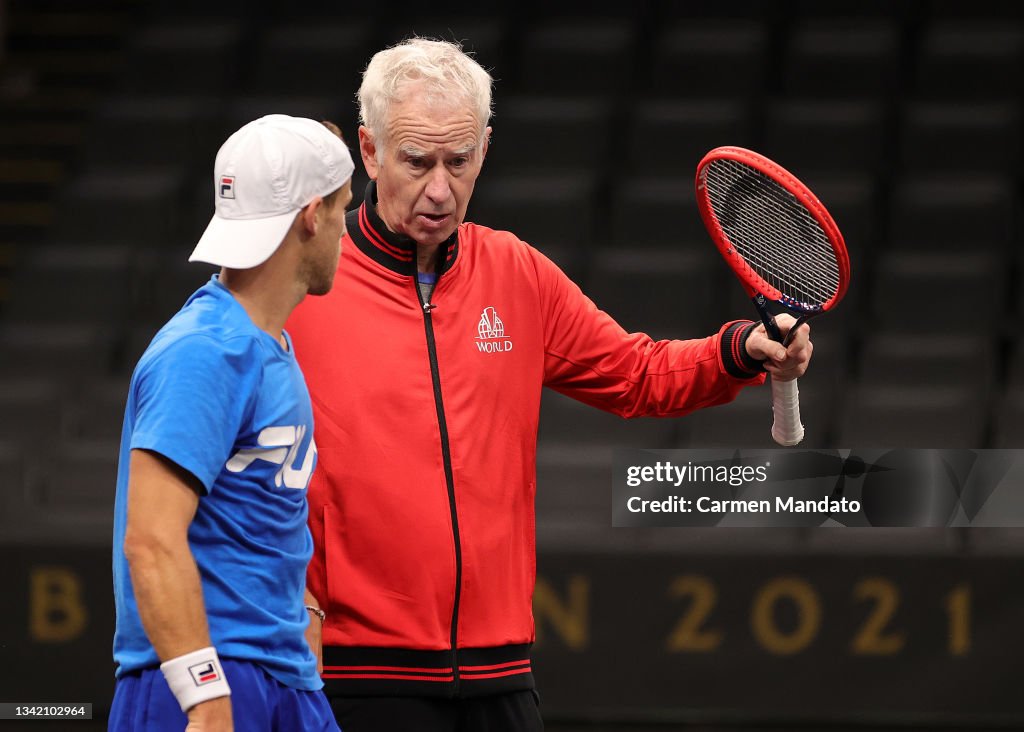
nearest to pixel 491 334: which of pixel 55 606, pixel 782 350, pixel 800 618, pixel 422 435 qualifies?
pixel 422 435

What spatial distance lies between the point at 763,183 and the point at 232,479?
1.27 meters

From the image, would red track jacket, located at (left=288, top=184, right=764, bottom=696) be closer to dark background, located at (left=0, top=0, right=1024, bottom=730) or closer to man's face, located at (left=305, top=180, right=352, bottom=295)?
man's face, located at (left=305, top=180, right=352, bottom=295)

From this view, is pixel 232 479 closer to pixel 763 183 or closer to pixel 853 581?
pixel 763 183

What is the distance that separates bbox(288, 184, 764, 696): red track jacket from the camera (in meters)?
2.40

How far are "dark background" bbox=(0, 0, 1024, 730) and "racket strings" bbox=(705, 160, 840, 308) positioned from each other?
1.96 m

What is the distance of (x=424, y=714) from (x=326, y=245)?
81 cm

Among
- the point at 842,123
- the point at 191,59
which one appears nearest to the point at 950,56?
the point at 842,123

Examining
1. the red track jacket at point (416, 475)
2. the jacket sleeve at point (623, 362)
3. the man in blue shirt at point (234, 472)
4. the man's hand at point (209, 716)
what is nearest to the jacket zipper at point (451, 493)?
the red track jacket at point (416, 475)

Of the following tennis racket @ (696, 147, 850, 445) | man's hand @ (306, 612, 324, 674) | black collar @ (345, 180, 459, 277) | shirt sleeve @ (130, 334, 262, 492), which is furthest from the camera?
tennis racket @ (696, 147, 850, 445)

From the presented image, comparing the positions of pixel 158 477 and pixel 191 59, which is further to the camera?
pixel 191 59

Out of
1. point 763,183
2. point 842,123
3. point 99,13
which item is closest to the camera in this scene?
point 763,183

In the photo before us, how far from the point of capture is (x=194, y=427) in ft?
5.74

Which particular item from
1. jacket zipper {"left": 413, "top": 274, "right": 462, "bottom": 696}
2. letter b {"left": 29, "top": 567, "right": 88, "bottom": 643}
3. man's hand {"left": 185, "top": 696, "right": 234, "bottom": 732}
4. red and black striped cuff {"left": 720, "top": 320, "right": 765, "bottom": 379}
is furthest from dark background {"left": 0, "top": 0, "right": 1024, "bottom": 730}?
man's hand {"left": 185, "top": 696, "right": 234, "bottom": 732}

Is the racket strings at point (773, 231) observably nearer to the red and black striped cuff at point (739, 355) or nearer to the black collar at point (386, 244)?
the red and black striped cuff at point (739, 355)
